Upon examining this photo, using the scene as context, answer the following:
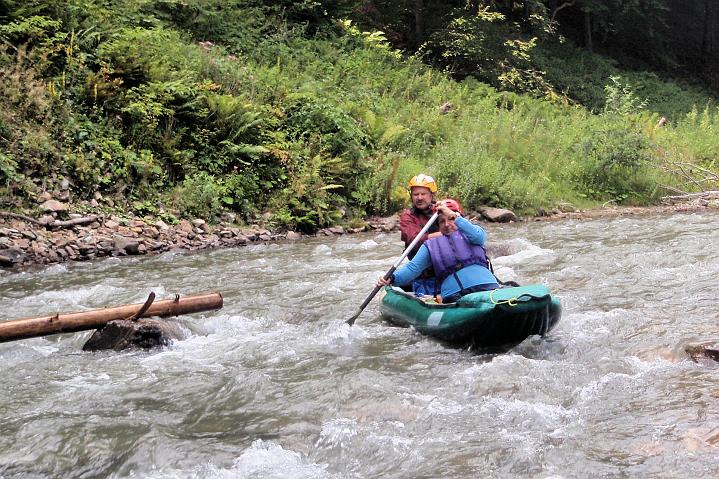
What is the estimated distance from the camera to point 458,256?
22.1 feet

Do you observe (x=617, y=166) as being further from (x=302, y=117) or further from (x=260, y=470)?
(x=260, y=470)

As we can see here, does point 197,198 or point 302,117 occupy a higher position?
point 302,117

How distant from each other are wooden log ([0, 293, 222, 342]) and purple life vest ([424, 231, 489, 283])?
2157mm

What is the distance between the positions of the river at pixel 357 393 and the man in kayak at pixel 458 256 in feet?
2.04

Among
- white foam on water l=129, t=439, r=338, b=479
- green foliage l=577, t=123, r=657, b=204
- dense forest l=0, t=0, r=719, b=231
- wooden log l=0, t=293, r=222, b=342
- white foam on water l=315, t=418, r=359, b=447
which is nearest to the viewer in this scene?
white foam on water l=129, t=439, r=338, b=479

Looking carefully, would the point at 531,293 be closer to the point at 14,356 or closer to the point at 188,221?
the point at 14,356

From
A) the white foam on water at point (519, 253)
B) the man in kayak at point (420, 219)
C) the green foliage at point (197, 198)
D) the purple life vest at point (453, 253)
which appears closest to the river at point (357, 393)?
the man in kayak at point (420, 219)

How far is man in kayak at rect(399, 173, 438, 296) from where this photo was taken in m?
7.31

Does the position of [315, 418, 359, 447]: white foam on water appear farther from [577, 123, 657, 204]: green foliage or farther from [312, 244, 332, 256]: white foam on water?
[577, 123, 657, 204]: green foliage


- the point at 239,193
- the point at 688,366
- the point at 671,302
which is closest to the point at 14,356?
the point at 688,366

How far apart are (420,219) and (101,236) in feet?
18.1

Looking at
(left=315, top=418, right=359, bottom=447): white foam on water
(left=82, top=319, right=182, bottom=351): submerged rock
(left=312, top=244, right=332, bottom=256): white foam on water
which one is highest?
(left=315, top=418, right=359, bottom=447): white foam on water

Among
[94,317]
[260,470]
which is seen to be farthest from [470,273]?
[94,317]

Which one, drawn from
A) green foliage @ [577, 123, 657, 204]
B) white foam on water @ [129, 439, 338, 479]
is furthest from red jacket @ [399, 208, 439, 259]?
green foliage @ [577, 123, 657, 204]
